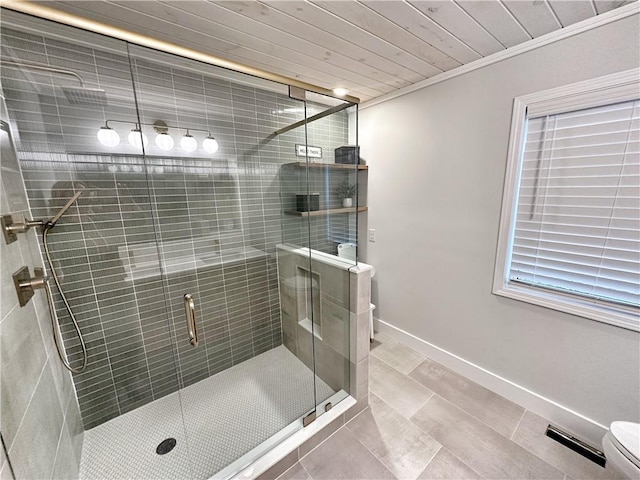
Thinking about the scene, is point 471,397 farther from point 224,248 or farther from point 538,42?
point 538,42

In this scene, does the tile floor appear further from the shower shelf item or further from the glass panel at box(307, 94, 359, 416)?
the shower shelf item

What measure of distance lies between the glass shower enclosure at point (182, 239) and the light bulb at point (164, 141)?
1.1 inches

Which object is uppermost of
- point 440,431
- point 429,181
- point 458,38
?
point 458,38

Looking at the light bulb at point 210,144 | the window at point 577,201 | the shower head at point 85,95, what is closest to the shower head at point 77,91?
the shower head at point 85,95

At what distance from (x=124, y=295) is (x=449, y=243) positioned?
2.36m

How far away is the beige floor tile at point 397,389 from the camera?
1.80 metres

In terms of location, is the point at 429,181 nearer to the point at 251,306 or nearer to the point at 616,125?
the point at 616,125

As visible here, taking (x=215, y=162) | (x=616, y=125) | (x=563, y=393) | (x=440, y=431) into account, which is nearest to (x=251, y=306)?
(x=215, y=162)

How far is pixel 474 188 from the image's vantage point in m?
1.81

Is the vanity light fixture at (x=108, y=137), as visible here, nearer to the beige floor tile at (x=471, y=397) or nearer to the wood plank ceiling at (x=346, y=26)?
the wood plank ceiling at (x=346, y=26)

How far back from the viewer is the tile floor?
1.37 meters

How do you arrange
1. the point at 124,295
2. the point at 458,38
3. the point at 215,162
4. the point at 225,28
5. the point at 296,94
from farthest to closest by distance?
the point at 215,162 < the point at 124,295 < the point at 296,94 < the point at 458,38 < the point at 225,28

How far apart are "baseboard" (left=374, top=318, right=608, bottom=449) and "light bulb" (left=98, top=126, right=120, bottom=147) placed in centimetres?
269

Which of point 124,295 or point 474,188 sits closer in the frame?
point 124,295
